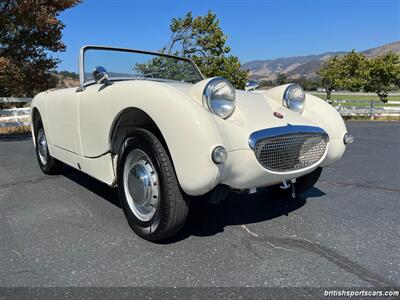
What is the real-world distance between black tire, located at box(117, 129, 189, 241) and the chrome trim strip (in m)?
0.57

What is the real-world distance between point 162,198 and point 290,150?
973mm

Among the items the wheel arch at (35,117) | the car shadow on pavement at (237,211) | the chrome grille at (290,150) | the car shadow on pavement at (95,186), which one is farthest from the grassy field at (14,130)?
the chrome grille at (290,150)

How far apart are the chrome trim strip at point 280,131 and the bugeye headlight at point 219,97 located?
0.25 m

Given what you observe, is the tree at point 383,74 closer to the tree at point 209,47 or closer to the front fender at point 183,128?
the tree at point 209,47

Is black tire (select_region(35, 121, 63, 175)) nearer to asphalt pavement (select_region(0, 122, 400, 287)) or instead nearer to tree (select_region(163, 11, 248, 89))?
asphalt pavement (select_region(0, 122, 400, 287))

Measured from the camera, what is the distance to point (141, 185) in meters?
2.65

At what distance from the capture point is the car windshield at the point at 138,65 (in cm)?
384

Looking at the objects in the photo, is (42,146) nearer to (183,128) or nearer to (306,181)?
(183,128)

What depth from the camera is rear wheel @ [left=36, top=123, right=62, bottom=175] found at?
15.0ft

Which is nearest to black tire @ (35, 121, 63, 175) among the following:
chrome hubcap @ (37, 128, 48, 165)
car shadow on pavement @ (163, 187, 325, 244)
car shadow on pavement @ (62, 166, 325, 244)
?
chrome hubcap @ (37, 128, 48, 165)

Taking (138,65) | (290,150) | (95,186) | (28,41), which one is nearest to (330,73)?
(28,41)

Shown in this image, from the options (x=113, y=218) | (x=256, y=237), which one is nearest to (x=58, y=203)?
(x=113, y=218)

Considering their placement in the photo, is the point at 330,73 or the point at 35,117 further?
the point at 330,73

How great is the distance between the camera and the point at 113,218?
3.08m
